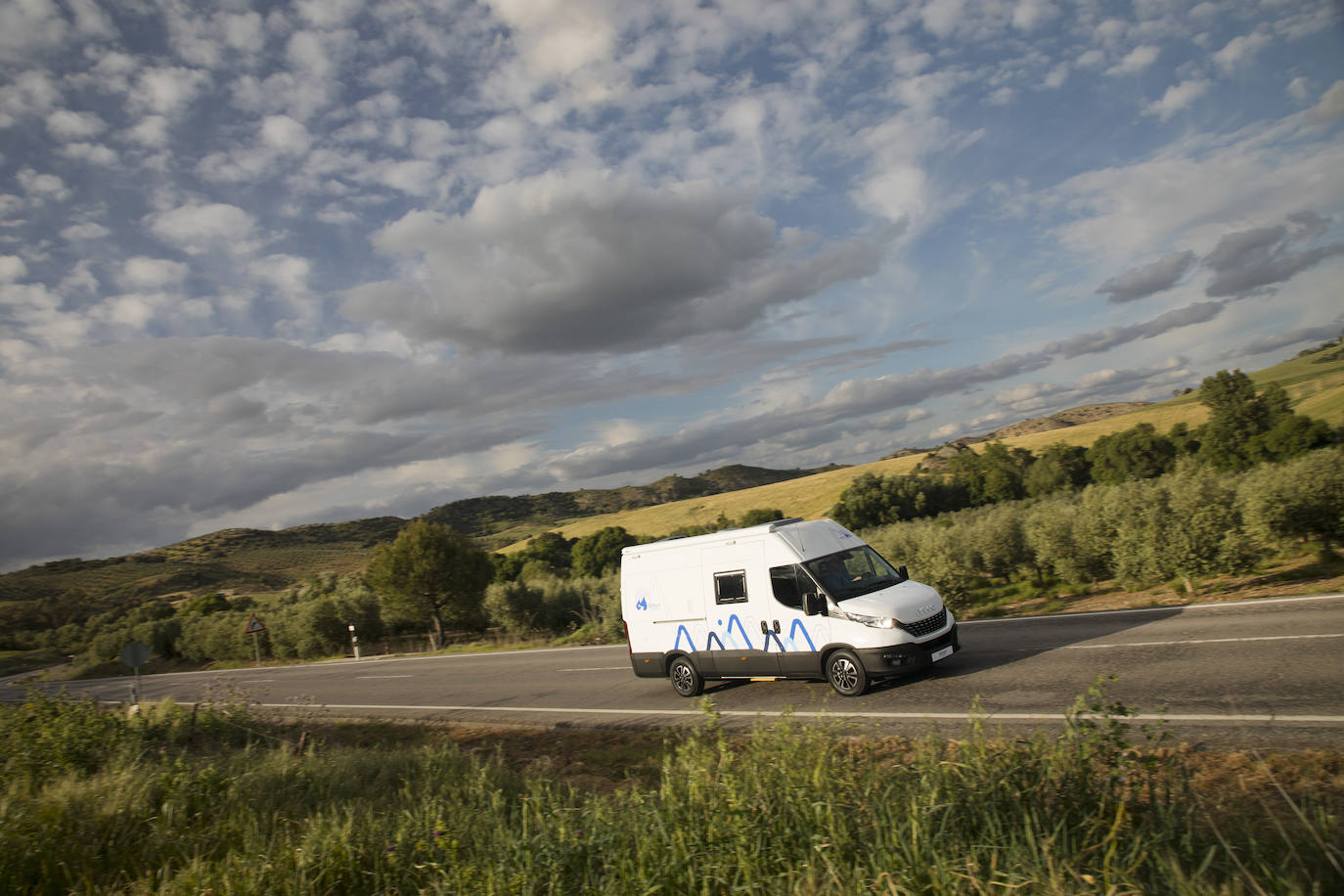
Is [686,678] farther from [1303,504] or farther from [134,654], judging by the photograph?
[134,654]

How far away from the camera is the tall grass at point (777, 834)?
9.70 ft

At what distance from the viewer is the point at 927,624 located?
31.6 feet

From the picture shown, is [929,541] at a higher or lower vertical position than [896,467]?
lower

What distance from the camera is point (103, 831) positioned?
17.8 ft

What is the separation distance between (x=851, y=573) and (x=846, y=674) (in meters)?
1.44

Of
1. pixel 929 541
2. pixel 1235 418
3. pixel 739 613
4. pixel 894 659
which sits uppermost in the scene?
pixel 1235 418

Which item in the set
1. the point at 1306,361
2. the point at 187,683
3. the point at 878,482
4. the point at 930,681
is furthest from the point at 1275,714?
the point at 1306,361

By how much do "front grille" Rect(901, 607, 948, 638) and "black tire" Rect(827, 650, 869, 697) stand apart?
802mm

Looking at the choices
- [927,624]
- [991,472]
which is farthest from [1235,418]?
[927,624]

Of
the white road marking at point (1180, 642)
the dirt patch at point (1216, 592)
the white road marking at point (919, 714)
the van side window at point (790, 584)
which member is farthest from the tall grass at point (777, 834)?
the dirt patch at point (1216, 592)

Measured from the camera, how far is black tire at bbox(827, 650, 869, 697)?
30.9ft

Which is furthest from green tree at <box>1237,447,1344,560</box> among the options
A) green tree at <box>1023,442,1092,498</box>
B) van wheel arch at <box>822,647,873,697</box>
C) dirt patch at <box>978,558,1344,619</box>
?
green tree at <box>1023,442,1092,498</box>

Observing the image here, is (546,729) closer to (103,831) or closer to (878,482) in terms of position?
(103,831)

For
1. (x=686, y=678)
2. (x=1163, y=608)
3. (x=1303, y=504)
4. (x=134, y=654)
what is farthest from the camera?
(x=134, y=654)
